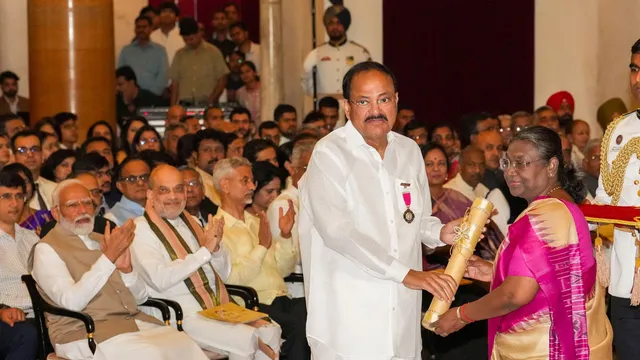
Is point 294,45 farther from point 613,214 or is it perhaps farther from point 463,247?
point 463,247

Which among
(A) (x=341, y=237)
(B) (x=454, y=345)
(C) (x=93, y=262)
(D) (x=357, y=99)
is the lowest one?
(B) (x=454, y=345)

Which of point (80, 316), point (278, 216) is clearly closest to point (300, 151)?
point (278, 216)

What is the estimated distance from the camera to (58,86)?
40.1ft

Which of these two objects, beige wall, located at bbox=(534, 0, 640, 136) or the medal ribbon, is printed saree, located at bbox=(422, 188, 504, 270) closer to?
the medal ribbon

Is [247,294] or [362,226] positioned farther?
[247,294]

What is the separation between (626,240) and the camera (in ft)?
18.2

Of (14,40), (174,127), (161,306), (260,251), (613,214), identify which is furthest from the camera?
(14,40)

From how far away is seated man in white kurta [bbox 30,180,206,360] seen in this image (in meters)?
6.35

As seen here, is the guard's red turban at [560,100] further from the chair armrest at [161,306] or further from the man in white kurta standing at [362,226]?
the man in white kurta standing at [362,226]

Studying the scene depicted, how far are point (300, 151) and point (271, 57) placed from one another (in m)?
5.39

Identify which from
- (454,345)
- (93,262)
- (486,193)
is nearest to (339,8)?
(486,193)

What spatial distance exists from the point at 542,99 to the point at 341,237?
10.8 m

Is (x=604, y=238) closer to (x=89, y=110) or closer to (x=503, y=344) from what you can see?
(x=503, y=344)

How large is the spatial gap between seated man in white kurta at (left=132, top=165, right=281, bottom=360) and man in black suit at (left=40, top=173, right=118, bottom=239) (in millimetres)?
314
